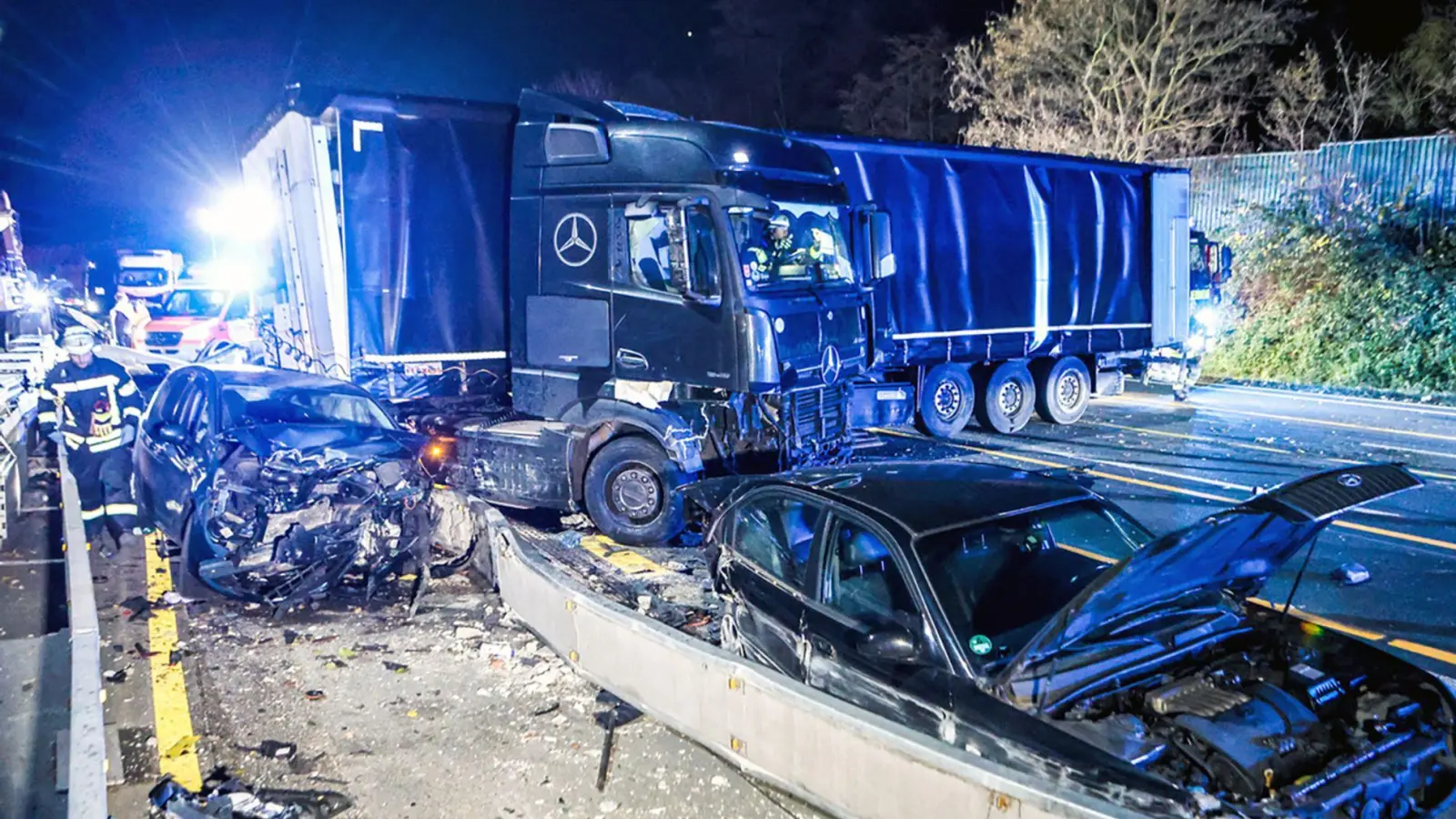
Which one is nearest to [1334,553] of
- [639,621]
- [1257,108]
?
[639,621]

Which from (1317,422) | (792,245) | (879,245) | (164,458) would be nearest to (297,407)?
(164,458)

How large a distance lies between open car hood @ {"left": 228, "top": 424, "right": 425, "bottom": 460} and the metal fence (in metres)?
15.3

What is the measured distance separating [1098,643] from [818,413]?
433cm

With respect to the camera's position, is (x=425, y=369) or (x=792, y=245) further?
(x=425, y=369)

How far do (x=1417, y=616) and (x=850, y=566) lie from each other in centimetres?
423

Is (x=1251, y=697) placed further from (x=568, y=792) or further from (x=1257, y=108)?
(x=1257, y=108)

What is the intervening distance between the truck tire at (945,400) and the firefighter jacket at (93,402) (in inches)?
324

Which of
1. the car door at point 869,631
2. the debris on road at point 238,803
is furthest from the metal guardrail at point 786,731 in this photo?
the debris on road at point 238,803

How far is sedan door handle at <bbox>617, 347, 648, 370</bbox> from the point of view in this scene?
7469mm

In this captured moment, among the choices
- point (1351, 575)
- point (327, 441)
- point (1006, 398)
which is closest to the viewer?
point (1351, 575)

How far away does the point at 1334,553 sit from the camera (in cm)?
726

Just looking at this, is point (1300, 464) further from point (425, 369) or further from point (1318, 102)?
point (1318, 102)

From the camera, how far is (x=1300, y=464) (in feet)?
32.9

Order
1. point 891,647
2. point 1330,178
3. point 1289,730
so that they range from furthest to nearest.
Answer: point 1330,178 → point 891,647 → point 1289,730
